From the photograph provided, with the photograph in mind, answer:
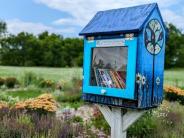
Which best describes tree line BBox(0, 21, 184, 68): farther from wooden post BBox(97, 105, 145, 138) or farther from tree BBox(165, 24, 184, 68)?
wooden post BBox(97, 105, 145, 138)

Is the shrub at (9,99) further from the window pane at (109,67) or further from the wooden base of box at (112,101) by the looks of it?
the window pane at (109,67)

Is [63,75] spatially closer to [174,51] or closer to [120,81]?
[120,81]

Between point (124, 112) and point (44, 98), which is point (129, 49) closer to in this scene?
point (124, 112)

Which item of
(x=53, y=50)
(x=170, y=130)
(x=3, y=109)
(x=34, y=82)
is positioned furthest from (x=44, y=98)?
(x=53, y=50)

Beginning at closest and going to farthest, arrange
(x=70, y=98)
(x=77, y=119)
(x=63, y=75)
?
(x=77, y=119), (x=70, y=98), (x=63, y=75)

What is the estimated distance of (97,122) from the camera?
6910 millimetres

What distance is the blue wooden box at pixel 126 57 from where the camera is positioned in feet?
16.9

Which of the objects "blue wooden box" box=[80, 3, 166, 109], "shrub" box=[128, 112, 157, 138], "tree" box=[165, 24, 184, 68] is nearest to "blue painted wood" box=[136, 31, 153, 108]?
"blue wooden box" box=[80, 3, 166, 109]

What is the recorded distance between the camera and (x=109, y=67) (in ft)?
18.2

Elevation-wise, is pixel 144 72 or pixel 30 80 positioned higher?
pixel 144 72

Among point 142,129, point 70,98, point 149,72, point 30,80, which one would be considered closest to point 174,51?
point 30,80

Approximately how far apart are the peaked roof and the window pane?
0.28 meters

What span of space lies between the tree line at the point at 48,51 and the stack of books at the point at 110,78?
41169 millimetres

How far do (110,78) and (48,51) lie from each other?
148 feet
